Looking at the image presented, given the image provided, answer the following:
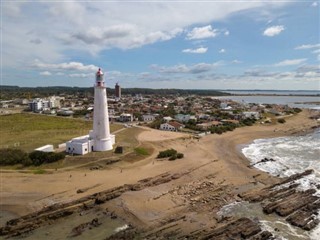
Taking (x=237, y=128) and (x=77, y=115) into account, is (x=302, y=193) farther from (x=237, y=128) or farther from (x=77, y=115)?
(x=77, y=115)

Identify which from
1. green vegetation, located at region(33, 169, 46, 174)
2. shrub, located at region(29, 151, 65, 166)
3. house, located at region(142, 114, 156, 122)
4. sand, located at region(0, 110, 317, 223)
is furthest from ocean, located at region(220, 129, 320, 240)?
house, located at region(142, 114, 156, 122)

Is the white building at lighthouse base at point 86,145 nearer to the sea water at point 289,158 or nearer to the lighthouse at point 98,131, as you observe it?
the lighthouse at point 98,131

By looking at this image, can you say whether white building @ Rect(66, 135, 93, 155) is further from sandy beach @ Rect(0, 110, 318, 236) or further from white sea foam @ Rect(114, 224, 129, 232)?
white sea foam @ Rect(114, 224, 129, 232)

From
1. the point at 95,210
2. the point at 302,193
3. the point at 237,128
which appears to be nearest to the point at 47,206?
the point at 95,210

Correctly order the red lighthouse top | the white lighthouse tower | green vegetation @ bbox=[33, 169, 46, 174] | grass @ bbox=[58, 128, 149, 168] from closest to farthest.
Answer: green vegetation @ bbox=[33, 169, 46, 174] < grass @ bbox=[58, 128, 149, 168] < the red lighthouse top < the white lighthouse tower

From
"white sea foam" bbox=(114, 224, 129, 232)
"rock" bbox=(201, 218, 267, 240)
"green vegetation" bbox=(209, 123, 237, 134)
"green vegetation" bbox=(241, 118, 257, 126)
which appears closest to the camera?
"rock" bbox=(201, 218, 267, 240)
